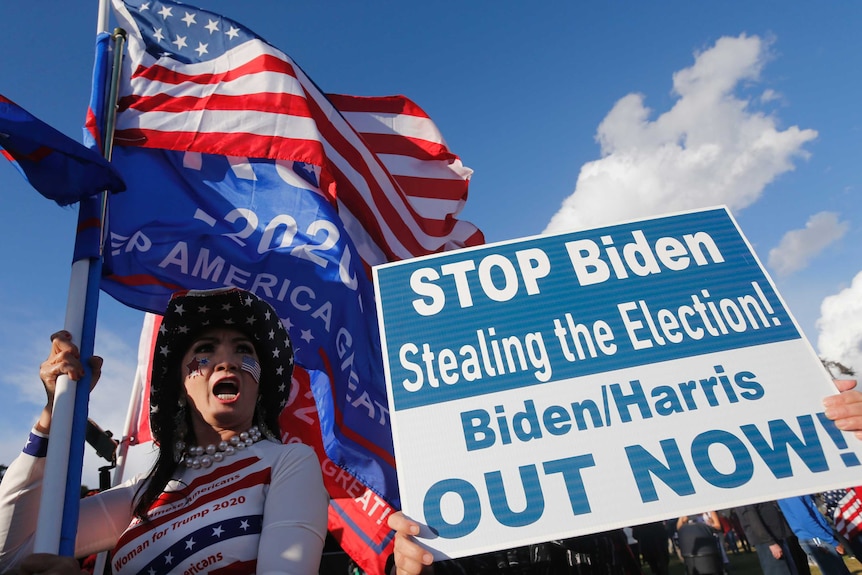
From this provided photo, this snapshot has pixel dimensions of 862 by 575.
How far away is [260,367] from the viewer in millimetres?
2424

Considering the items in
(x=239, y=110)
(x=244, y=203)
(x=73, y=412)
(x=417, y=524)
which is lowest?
(x=417, y=524)

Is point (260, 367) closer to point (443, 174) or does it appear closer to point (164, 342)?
point (164, 342)

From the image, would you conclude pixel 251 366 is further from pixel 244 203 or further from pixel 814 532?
pixel 814 532

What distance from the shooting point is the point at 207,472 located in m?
2.02

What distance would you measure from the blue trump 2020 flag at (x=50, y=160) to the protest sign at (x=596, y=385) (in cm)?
127

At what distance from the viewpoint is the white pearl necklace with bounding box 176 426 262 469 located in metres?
2.04

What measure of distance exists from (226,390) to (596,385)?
1.51 meters

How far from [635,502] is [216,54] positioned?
4075 mm

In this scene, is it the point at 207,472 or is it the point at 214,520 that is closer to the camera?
the point at 214,520

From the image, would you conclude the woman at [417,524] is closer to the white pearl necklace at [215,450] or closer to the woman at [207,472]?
the woman at [207,472]

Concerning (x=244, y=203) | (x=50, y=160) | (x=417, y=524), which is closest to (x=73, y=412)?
(x=50, y=160)

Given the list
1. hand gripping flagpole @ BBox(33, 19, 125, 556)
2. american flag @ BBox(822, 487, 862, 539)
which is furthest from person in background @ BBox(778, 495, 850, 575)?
hand gripping flagpole @ BBox(33, 19, 125, 556)

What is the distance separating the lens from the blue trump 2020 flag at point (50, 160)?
2027 mm

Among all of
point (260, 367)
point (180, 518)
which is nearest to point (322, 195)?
point (260, 367)
